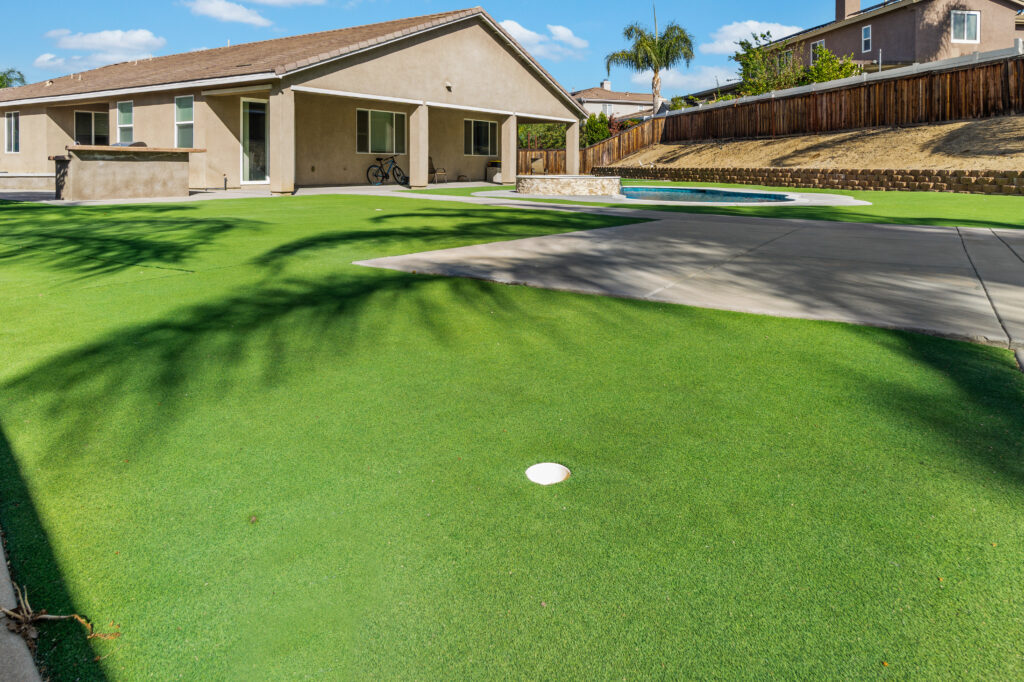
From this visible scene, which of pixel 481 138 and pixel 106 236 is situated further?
pixel 481 138

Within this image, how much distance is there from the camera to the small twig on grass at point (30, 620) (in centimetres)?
183

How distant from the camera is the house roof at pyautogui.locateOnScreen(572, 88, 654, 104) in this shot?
7138 centimetres

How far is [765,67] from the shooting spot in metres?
33.4

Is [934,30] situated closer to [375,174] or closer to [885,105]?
[885,105]

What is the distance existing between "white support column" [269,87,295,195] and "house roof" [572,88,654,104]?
5499 centimetres

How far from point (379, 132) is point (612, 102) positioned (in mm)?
50603

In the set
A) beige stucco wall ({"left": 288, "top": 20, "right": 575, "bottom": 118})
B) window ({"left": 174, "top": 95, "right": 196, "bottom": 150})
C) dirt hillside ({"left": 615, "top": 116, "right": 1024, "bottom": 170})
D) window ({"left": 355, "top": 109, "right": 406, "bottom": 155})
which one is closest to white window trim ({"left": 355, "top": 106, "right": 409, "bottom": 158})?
window ({"left": 355, "top": 109, "right": 406, "bottom": 155})

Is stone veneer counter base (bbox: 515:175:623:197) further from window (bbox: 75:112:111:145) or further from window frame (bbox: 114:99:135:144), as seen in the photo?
window (bbox: 75:112:111:145)

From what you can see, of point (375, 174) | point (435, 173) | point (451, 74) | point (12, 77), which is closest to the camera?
point (451, 74)

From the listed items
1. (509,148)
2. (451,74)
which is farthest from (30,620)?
(509,148)

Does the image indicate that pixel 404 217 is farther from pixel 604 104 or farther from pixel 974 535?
pixel 604 104

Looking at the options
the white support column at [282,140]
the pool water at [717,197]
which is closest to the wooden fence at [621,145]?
the pool water at [717,197]

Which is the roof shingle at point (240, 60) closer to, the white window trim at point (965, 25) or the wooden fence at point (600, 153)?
the wooden fence at point (600, 153)

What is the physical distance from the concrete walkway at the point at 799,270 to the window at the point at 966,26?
2879 centimetres
